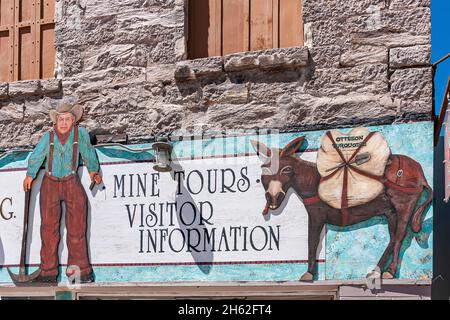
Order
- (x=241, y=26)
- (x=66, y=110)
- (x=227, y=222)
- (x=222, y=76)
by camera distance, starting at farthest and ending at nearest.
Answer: (x=66, y=110)
(x=241, y=26)
(x=222, y=76)
(x=227, y=222)

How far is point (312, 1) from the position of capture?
735cm

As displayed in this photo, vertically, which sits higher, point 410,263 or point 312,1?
point 312,1

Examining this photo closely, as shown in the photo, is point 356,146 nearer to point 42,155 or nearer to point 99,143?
point 99,143

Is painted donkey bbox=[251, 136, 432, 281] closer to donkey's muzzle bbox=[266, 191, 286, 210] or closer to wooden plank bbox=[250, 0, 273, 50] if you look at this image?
donkey's muzzle bbox=[266, 191, 286, 210]

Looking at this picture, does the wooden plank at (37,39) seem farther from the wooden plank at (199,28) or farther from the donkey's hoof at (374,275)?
the donkey's hoof at (374,275)

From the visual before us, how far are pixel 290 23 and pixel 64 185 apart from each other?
2.22 m

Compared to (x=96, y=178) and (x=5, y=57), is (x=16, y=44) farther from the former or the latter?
(x=96, y=178)

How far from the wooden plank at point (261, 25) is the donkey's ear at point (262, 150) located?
2.67 feet

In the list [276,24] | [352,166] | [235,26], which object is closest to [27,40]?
[235,26]

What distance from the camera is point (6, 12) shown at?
8422 mm

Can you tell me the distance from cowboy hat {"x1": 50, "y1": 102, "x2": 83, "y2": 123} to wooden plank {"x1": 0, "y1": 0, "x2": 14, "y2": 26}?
994 mm
